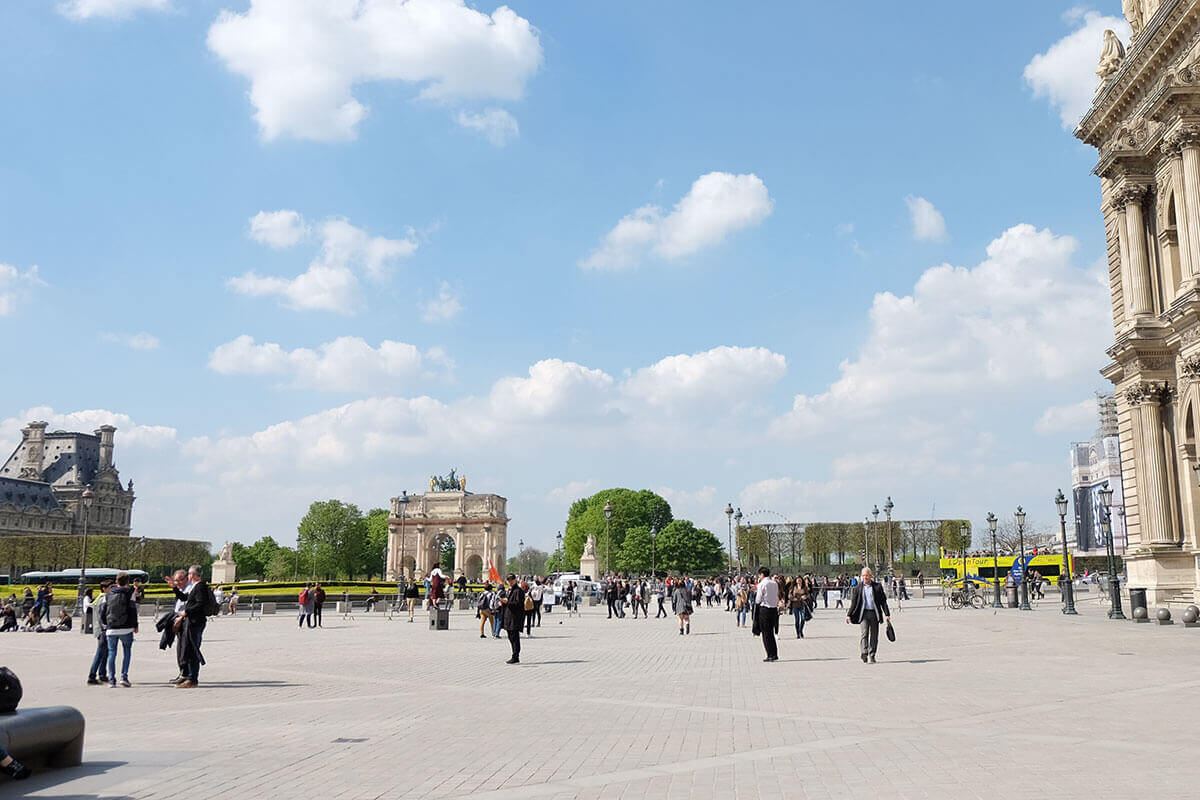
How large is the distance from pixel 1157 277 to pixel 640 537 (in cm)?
Result: 9503

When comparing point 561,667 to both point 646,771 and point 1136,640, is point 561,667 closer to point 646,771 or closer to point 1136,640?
point 646,771

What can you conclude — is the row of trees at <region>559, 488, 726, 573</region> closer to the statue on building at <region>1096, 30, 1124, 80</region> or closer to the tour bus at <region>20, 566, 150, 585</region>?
the tour bus at <region>20, 566, 150, 585</region>

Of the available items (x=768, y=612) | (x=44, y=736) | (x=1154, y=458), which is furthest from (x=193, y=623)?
(x=1154, y=458)

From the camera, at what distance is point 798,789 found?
24.8ft

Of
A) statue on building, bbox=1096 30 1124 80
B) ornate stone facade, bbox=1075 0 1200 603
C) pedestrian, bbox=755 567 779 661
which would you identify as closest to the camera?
pedestrian, bbox=755 567 779 661

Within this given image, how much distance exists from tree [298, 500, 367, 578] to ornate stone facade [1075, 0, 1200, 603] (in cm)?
10923

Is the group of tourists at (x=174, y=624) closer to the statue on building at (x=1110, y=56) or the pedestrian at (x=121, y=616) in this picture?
the pedestrian at (x=121, y=616)

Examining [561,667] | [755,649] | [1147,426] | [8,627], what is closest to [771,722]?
[561,667]

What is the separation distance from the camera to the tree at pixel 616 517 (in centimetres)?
13500

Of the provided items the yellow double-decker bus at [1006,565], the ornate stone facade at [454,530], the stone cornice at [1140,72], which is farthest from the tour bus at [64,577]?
the stone cornice at [1140,72]

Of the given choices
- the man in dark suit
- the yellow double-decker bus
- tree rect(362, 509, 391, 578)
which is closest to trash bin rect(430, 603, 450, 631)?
the man in dark suit

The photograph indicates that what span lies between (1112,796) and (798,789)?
2272 mm

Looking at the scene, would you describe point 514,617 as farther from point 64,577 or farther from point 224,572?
point 64,577

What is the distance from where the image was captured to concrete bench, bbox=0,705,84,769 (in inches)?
318
